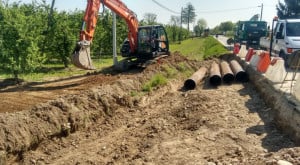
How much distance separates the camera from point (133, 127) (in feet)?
29.9

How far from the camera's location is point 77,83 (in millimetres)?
12320

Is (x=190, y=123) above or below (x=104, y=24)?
below

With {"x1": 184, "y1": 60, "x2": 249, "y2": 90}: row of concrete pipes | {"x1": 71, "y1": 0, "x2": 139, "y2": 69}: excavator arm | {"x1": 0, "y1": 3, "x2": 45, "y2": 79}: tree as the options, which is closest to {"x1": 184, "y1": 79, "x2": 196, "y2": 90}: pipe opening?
{"x1": 184, "y1": 60, "x2": 249, "y2": 90}: row of concrete pipes

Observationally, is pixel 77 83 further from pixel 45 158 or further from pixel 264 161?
pixel 264 161

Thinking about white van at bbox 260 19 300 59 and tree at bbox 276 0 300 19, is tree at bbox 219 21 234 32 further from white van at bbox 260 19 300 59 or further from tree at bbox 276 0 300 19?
white van at bbox 260 19 300 59

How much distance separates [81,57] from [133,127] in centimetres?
413

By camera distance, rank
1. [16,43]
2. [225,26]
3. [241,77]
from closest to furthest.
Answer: [16,43] → [241,77] → [225,26]

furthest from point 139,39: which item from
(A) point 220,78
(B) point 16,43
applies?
(B) point 16,43

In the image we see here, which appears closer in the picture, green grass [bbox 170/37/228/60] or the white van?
the white van

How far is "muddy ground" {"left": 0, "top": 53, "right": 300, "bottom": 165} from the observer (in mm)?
6879

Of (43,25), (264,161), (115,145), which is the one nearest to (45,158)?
(115,145)

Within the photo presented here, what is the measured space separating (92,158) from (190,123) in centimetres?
289

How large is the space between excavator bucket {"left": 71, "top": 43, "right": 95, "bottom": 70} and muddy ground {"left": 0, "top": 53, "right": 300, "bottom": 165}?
0.72m

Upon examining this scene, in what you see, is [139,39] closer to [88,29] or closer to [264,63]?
[88,29]
